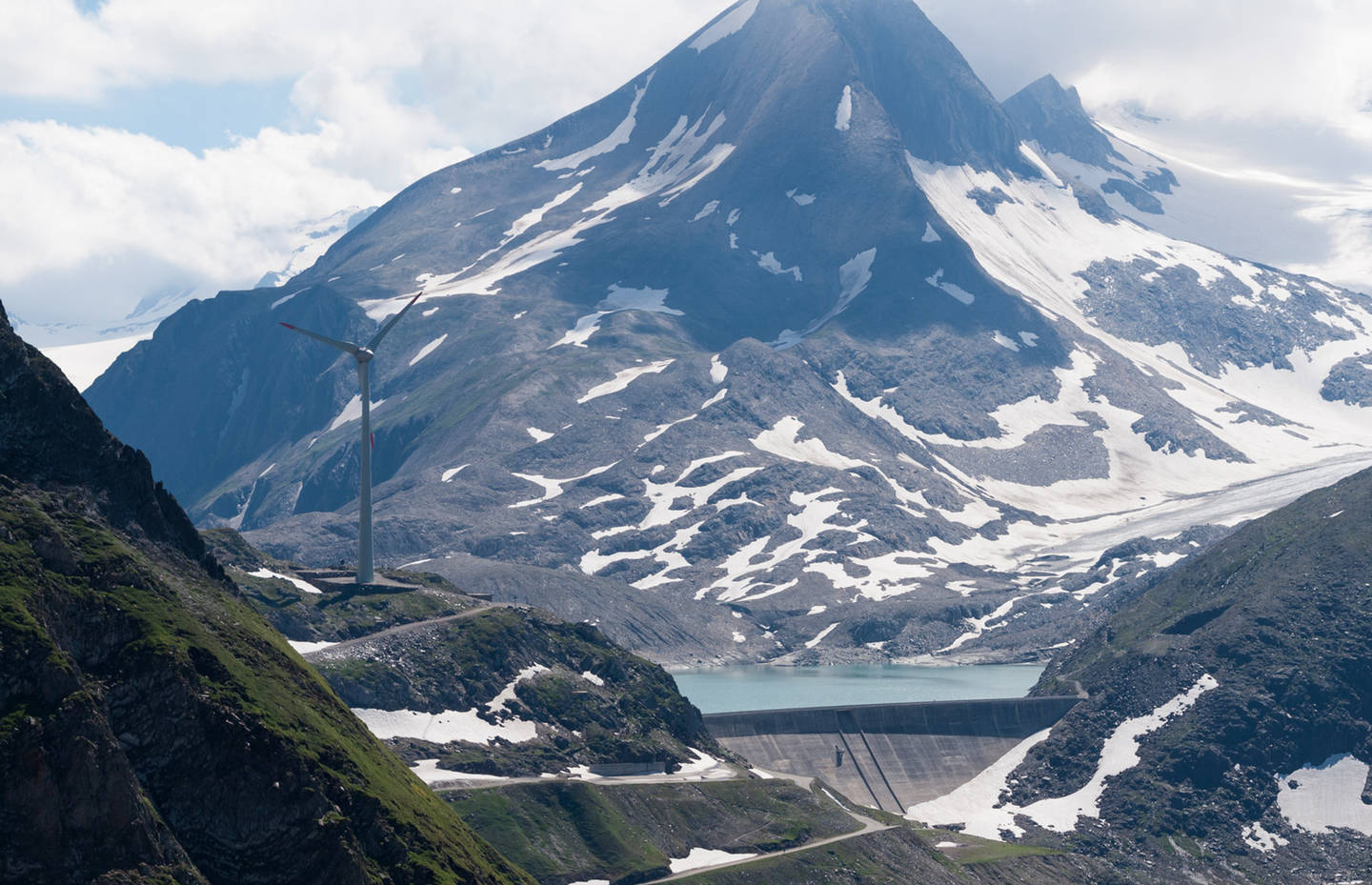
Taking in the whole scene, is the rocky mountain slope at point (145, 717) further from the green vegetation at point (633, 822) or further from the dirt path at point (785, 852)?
the dirt path at point (785, 852)

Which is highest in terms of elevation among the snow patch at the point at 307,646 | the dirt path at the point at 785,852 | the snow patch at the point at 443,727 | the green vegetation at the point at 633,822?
the snow patch at the point at 307,646

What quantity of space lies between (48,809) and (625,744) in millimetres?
125298

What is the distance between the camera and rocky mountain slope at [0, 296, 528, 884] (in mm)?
76438

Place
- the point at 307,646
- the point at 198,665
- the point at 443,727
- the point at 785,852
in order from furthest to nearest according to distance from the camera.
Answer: the point at 307,646, the point at 443,727, the point at 785,852, the point at 198,665

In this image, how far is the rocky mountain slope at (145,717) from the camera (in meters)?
76.4

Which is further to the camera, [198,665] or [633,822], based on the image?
[633,822]

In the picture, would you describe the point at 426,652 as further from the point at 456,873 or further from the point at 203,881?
the point at 203,881

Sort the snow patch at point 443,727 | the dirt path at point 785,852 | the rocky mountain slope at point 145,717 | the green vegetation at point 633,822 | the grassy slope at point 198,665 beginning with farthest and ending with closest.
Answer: the snow patch at point 443,727 → the dirt path at point 785,852 → the green vegetation at point 633,822 → the grassy slope at point 198,665 → the rocky mountain slope at point 145,717

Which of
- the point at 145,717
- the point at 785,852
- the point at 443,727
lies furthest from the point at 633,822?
A: the point at 145,717

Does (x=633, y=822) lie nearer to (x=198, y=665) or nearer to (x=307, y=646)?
(x=307, y=646)

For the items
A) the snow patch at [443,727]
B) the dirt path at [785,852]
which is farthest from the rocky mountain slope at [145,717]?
the snow patch at [443,727]

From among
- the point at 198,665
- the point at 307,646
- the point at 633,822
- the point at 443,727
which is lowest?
the point at 633,822

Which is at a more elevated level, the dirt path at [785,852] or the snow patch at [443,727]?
the snow patch at [443,727]

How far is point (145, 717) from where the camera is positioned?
3344 inches
